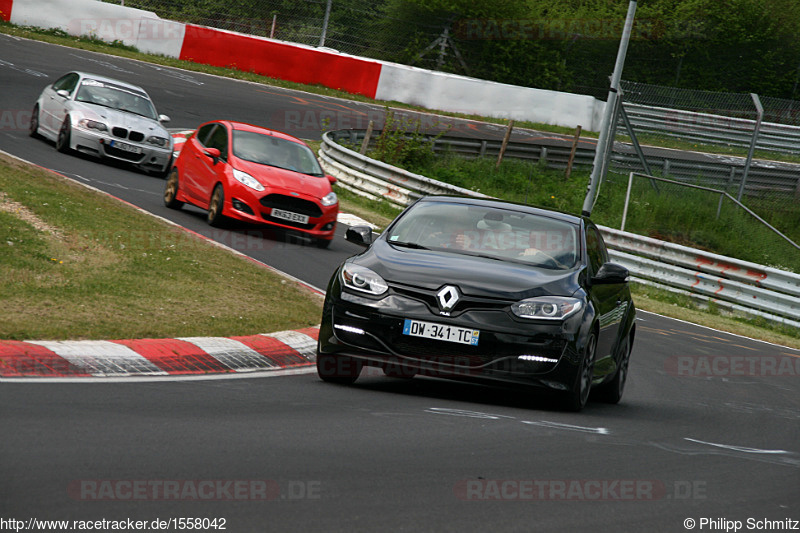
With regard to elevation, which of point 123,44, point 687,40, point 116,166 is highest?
point 687,40

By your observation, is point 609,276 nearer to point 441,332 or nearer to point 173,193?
point 441,332

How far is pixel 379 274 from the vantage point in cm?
794

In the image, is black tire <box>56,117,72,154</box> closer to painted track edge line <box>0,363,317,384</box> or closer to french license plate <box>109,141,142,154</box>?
french license plate <box>109,141,142,154</box>

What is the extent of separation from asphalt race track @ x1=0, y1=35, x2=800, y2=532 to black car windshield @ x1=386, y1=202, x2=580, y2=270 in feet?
3.76

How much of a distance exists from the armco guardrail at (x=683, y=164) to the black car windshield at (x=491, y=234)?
17041mm

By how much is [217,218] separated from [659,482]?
11619 millimetres

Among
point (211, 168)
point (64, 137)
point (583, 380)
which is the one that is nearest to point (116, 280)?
point (583, 380)

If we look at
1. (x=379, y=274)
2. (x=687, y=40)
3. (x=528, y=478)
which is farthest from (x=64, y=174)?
(x=687, y=40)

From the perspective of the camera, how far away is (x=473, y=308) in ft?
25.1

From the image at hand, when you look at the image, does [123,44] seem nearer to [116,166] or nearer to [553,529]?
[116,166]

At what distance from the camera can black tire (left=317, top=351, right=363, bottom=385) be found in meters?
8.30

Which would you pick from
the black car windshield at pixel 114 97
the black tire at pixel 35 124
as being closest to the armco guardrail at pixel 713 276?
the black car windshield at pixel 114 97

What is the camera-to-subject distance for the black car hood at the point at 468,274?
7.73 metres

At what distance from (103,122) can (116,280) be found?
11.5 m
